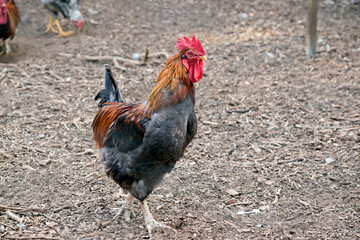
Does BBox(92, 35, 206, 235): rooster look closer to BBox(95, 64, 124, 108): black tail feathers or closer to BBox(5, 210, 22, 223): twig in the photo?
BBox(95, 64, 124, 108): black tail feathers

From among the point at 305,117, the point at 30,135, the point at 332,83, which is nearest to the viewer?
the point at 30,135

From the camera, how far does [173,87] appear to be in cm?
373

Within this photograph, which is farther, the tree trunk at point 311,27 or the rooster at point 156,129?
the tree trunk at point 311,27

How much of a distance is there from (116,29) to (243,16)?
2.94 metres

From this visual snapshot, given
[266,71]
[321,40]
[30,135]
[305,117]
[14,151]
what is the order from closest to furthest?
[14,151] < [30,135] < [305,117] < [266,71] < [321,40]

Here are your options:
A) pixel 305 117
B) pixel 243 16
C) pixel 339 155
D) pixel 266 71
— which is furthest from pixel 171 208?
pixel 243 16

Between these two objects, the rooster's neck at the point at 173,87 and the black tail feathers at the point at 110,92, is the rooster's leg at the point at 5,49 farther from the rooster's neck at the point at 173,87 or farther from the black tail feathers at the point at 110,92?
the rooster's neck at the point at 173,87

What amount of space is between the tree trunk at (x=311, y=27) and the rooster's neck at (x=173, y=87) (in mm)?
4649

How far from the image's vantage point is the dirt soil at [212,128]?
4254mm

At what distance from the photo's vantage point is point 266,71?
24.6 ft

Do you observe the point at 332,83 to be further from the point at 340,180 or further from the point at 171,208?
the point at 171,208

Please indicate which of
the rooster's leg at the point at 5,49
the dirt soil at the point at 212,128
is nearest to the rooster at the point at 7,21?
the rooster's leg at the point at 5,49

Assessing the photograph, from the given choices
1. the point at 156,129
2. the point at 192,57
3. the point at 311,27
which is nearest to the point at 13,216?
the point at 156,129

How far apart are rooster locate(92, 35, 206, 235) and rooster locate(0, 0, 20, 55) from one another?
16.7ft
